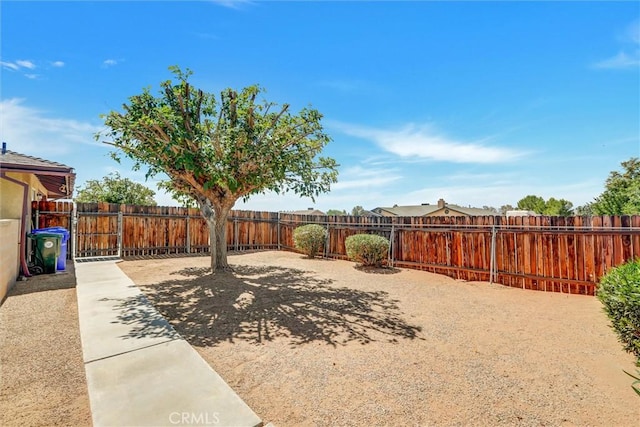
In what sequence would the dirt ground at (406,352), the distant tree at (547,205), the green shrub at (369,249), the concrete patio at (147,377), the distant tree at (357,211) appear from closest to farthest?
the concrete patio at (147,377)
the dirt ground at (406,352)
the green shrub at (369,249)
the distant tree at (547,205)
the distant tree at (357,211)

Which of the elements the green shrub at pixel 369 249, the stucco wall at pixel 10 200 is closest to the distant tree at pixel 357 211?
the green shrub at pixel 369 249

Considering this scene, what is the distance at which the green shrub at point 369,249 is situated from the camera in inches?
353

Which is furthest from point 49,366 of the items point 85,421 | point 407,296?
point 407,296

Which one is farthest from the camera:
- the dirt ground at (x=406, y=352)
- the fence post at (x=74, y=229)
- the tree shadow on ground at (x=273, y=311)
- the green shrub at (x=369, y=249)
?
the fence post at (x=74, y=229)

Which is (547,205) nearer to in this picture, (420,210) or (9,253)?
(420,210)

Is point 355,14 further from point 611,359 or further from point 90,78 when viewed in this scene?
point 611,359

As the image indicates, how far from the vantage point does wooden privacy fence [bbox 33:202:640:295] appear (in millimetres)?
6254

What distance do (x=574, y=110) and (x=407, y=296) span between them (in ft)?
26.5

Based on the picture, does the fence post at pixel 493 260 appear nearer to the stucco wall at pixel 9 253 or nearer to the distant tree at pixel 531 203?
the stucco wall at pixel 9 253

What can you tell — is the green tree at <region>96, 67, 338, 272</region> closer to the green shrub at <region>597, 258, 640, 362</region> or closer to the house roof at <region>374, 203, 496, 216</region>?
the green shrub at <region>597, 258, 640, 362</region>

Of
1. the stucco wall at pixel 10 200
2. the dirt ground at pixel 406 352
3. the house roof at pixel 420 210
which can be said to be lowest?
the dirt ground at pixel 406 352

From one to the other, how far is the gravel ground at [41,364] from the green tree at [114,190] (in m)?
21.6

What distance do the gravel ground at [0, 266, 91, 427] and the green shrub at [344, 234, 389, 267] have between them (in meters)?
6.97

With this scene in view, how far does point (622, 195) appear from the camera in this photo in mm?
11836
